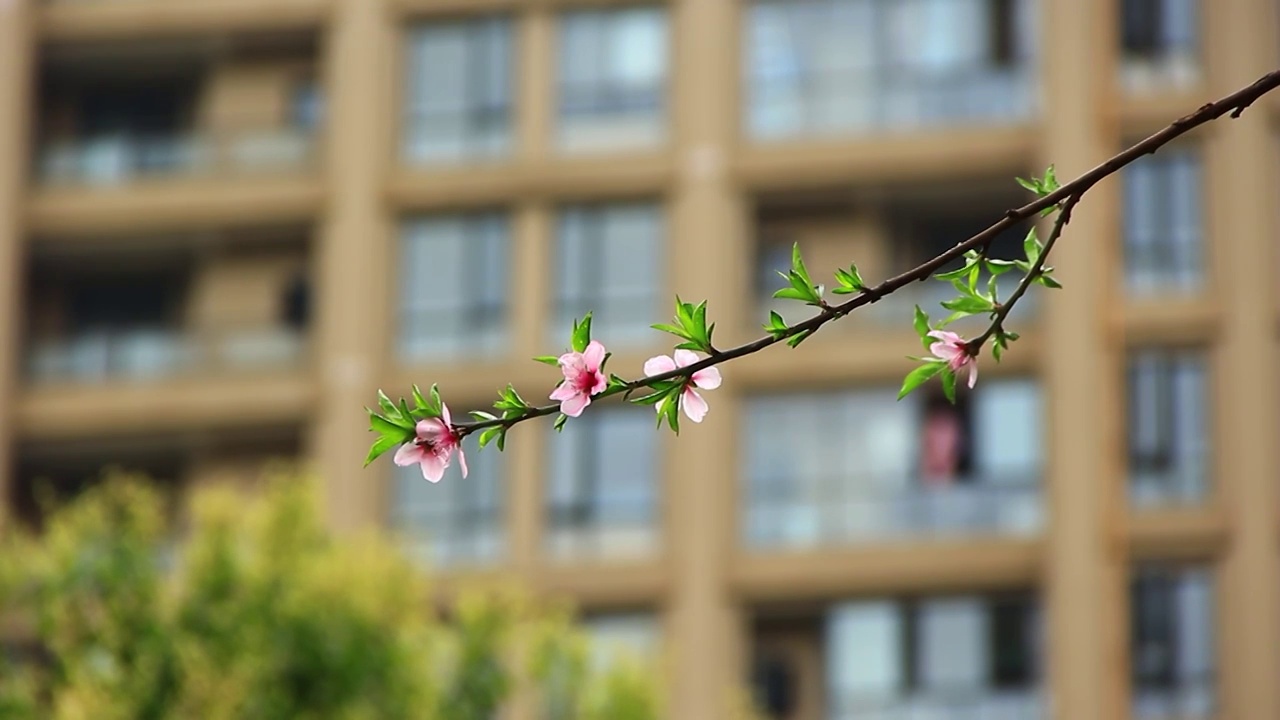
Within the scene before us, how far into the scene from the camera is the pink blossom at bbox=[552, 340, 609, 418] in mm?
5938

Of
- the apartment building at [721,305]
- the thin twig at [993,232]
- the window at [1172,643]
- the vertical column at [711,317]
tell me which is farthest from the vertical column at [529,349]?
the thin twig at [993,232]

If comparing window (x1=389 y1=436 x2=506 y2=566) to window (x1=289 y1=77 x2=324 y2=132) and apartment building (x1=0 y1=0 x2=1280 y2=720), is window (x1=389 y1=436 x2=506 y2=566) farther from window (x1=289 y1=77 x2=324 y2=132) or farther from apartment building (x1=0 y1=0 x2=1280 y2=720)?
window (x1=289 y1=77 x2=324 y2=132)

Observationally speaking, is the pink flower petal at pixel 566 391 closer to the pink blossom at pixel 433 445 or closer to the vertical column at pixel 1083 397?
the pink blossom at pixel 433 445

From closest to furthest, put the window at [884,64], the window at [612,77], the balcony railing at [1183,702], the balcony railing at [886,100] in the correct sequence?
the balcony railing at [1183,702] < the balcony railing at [886,100] < the window at [884,64] < the window at [612,77]

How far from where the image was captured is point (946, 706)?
130 ft

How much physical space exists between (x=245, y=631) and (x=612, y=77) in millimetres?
16993

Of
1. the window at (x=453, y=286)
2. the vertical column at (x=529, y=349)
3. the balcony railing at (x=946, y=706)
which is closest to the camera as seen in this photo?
the balcony railing at (x=946, y=706)

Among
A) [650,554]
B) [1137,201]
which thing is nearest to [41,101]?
[650,554]

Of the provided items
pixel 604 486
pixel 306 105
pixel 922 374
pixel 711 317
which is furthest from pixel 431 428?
pixel 306 105

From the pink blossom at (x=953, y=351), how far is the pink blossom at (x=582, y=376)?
0.77 metres

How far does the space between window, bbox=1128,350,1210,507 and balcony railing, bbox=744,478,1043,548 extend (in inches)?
57.4

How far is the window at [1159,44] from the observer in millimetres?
40219

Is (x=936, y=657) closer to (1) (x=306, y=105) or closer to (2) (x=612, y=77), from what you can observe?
(2) (x=612, y=77)

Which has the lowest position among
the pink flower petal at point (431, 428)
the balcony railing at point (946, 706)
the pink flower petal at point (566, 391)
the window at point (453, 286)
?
the balcony railing at point (946, 706)
